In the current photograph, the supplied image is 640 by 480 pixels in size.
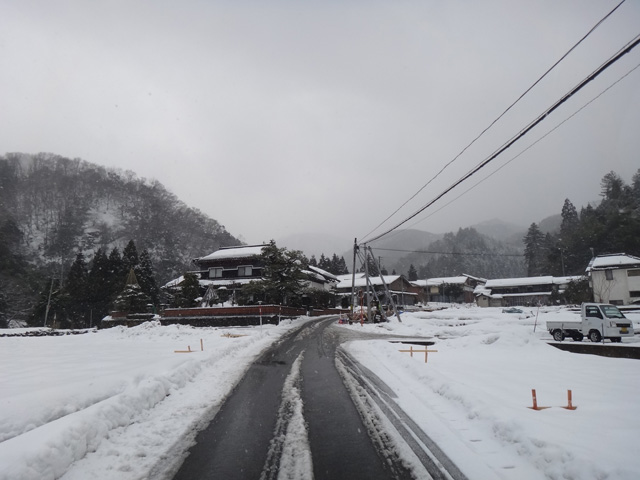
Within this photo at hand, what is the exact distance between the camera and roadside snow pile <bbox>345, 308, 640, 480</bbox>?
15.0ft

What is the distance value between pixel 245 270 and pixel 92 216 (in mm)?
104300

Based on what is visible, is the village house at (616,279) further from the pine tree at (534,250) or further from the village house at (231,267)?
the pine tree at (534,250)

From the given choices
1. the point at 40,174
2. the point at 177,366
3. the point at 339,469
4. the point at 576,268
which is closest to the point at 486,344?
the point at 177,366

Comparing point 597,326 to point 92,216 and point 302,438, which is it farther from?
point 92,216

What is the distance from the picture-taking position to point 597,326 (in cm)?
1809

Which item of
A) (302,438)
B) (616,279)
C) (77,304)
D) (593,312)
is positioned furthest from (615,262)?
(77,304)

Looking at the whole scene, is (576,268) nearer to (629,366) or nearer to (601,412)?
(629,366)

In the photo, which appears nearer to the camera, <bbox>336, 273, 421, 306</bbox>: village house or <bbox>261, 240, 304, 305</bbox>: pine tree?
<bbox>261, 240, 304, 305</bbox>: pine tree

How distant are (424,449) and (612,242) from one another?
289 ft

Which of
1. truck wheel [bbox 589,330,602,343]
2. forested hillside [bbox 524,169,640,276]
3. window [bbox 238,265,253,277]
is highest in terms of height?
forested hillside [bbox 524,169,640,276]

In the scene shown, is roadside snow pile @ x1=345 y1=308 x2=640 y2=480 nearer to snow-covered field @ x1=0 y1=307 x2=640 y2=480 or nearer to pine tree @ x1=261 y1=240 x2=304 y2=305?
snow-covered field @ x1=0 y1=307 x2=640 y2=480

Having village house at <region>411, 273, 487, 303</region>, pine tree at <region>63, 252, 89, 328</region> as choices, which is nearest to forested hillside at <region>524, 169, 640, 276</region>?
village house at <region>411, 273, 487, 303</region>

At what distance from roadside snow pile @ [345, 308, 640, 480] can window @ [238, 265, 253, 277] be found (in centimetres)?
3667

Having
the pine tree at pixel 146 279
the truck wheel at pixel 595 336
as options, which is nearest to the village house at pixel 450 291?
the pine tree at pixel 146 279
